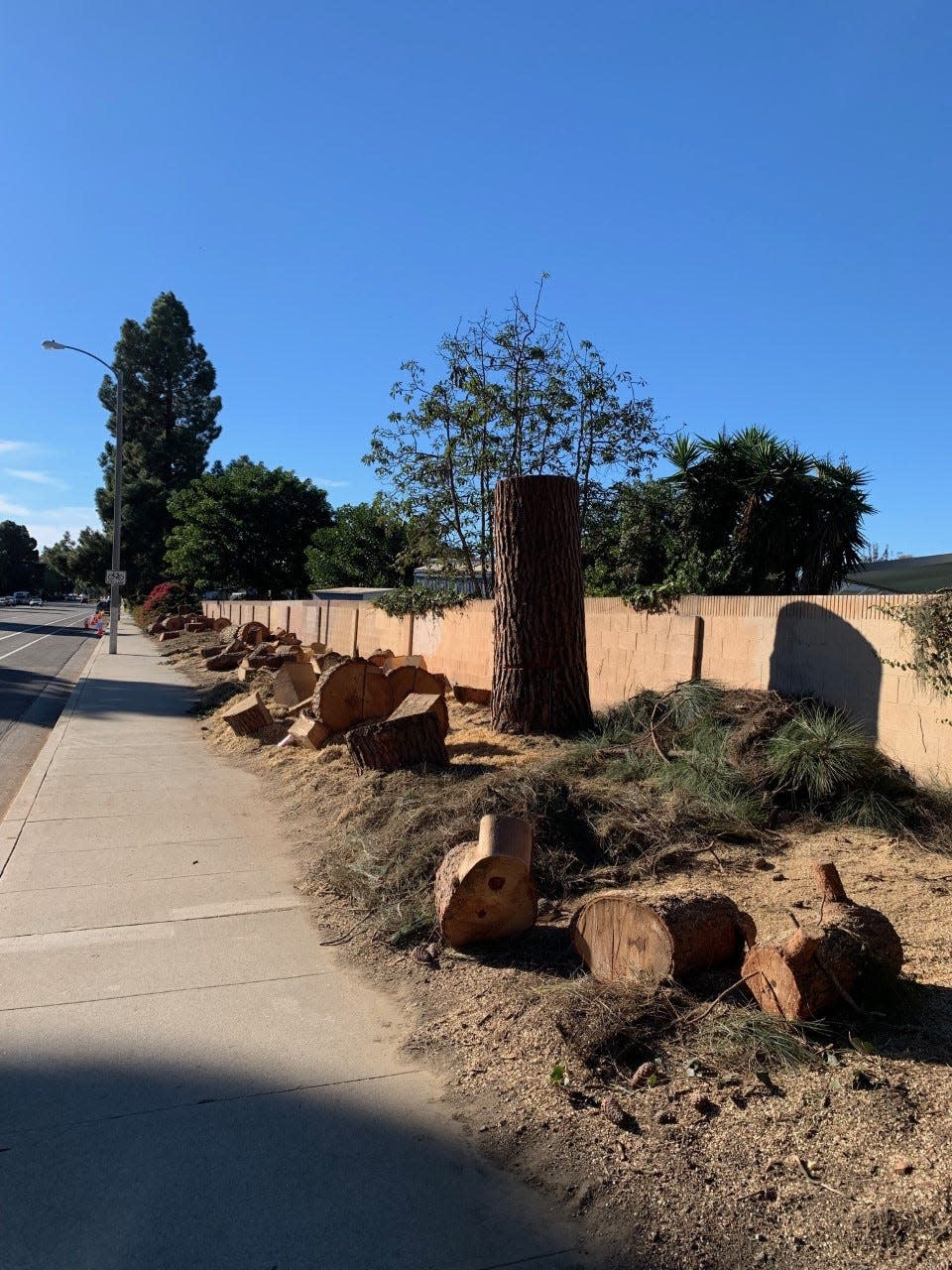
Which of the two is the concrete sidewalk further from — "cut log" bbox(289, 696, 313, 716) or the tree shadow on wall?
the tree shadow on wall

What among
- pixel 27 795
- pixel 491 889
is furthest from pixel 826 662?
pixel 27 795

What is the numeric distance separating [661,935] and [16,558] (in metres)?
146

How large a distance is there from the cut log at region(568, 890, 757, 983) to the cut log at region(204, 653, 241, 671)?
17238 mm

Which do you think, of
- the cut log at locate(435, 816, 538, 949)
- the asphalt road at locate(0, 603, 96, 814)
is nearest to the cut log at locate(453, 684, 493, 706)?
the asphalt road at locate(0, 603, 96, 814)

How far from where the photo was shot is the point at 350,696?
10.0 m

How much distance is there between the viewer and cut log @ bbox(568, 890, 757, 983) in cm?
399

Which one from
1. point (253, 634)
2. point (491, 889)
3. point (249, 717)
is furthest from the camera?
point (253, 634)

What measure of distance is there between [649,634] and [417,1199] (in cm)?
738

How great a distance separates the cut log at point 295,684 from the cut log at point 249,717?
1.45 metres

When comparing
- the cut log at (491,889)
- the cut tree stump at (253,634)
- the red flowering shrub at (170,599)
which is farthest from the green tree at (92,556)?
the cut log at (491,889)

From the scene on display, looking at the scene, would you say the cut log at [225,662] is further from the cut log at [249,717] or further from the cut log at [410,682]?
the cut log at [410,682]

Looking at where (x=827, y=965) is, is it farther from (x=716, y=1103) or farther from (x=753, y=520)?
(x=753, y=520)

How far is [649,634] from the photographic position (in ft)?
32.4

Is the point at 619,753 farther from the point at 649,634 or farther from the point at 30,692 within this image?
the point at 30,692
